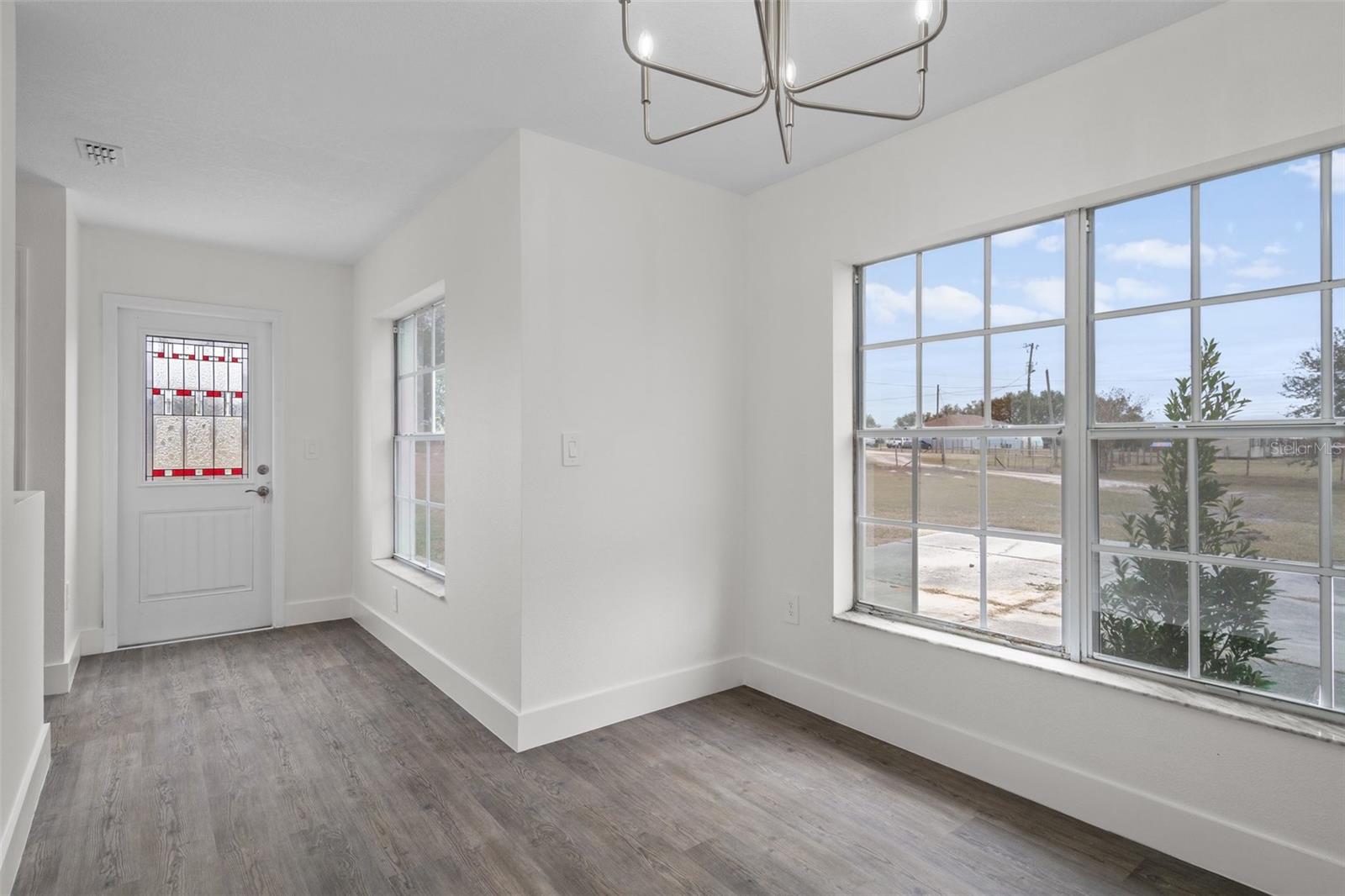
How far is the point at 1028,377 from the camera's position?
2504 mm

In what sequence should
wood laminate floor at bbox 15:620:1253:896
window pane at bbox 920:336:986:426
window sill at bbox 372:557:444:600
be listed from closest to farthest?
wood laminate floor at bbox 15:620:1253:896, window pane at bbox 920:336:986:426, window sill at bbox 372:557:444:600

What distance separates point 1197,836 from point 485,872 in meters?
2.04

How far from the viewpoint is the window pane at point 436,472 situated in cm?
381

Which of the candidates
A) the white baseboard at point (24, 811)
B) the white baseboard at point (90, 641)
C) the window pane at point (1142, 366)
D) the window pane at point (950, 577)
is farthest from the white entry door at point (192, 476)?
the window pane at point (1142, 366)

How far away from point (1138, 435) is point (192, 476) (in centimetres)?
498

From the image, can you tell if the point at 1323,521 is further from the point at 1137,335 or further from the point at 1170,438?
the point at 1137,335

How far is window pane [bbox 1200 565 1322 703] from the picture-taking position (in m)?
1.92

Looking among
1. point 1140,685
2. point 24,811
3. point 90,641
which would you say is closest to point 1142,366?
point 1140,685

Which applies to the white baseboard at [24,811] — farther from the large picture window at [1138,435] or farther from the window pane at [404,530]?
the large picture window at [1138,435]

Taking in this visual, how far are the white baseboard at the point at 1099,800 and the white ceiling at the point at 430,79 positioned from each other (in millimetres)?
2295

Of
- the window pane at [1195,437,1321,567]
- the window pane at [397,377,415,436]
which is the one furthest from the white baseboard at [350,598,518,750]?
the window pane at [1195,437,1321,567]

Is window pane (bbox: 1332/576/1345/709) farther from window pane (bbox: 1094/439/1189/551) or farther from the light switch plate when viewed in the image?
the light switch plate

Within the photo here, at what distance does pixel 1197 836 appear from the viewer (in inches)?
78.0

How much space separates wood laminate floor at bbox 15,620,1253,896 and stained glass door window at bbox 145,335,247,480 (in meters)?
1.58
